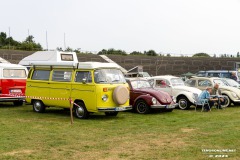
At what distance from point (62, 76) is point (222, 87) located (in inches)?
334

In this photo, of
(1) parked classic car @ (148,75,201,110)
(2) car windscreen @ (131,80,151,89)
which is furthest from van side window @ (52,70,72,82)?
(1) parked classic car @ (148,75,201,110)

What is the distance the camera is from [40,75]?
48.8 feet

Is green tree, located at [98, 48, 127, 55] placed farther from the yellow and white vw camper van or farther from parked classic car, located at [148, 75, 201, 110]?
the yellow and white vw camper van

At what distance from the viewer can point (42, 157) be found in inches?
297

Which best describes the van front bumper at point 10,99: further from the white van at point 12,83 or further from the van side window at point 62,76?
the van side window at point 62,76

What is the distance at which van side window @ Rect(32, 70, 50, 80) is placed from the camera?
48.0ft

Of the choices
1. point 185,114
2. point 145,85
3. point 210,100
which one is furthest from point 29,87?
point 210,100

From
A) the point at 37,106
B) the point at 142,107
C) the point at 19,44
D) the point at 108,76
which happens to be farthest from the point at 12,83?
the point at 19,44

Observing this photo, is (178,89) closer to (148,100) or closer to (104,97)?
(148,100)

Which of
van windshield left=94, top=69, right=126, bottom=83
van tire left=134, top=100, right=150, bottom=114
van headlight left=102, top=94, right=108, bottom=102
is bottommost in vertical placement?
van tire left=134, top=100, right=150, bottom=114

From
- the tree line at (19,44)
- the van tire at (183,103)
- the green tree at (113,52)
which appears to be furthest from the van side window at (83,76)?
the green tree at (113,52)

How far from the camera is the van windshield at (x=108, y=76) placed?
13.0 metres

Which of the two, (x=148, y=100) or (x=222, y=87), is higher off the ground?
(x=222, y=87)

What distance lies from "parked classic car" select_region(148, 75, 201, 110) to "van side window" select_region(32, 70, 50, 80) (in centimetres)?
523
